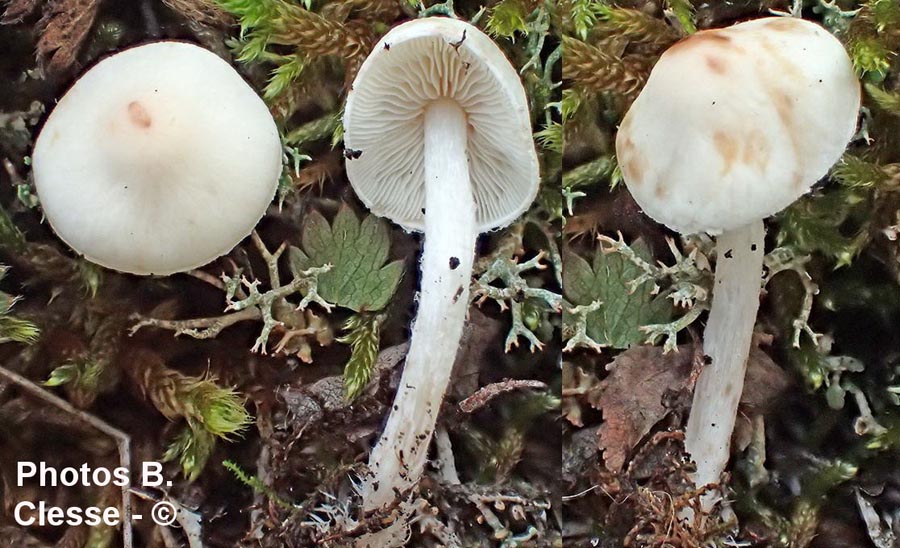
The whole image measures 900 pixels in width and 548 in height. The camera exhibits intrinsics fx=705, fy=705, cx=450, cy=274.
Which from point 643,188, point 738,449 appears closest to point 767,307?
point 738,449

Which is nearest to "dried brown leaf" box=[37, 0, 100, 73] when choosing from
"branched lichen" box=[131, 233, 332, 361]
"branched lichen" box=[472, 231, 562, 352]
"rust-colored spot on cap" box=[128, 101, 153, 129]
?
"rust-colored spot on cap" box=[128, 101, 153, 129]

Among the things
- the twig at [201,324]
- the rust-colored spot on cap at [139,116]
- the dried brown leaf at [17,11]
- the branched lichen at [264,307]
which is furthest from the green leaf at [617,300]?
the dried brown leaf at [17,11]

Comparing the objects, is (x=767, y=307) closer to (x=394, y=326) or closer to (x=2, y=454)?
(x=394, y=326)

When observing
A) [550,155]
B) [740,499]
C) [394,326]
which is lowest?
[740,499]

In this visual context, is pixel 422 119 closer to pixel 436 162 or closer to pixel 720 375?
pixel 436 162

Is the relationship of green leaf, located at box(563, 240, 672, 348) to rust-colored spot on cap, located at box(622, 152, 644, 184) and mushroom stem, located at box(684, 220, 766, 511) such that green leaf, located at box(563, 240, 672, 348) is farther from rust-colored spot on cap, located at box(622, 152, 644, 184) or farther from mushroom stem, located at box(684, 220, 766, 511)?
rust-colored spot on cap, located at box(622, 152, 644, 184)

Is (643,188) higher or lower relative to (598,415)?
higher
